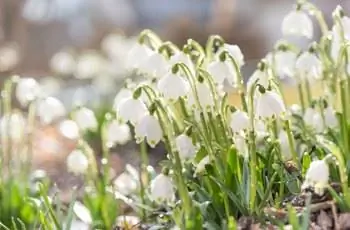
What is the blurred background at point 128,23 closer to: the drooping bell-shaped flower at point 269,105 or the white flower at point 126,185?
the white flower at point 126,185

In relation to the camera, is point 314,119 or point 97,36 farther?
point 97,36

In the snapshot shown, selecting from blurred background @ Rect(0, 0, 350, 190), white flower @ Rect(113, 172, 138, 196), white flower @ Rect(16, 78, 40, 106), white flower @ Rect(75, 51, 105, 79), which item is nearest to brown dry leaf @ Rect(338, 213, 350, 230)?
white flower @ Rect(113, 172, 138, 196)

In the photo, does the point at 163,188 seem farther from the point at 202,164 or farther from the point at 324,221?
the point at 324,221

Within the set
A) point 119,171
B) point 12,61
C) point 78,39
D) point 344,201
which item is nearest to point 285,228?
point 344,201

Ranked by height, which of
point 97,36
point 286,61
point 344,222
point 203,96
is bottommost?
point 344,222

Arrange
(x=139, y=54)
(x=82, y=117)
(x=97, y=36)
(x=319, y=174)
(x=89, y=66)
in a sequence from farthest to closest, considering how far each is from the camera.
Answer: (x=97, y=36) → (x=89, y=66) → (x=82, y=117) → (x=139, y=54) → (x=319, y=174)

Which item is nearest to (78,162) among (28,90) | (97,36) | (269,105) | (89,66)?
(28,90)
